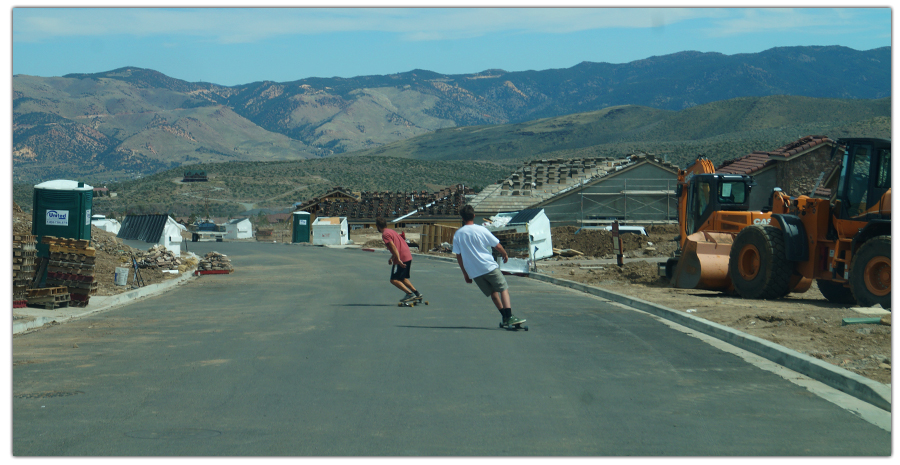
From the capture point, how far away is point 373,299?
17453 mm

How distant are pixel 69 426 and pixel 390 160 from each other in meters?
150

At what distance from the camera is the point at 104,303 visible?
641 inches

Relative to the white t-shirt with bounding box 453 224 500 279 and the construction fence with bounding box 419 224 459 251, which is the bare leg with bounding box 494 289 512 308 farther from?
the construction fence with bounding box 419 224 459 251

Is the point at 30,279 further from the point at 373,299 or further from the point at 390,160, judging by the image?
the point at 390,160

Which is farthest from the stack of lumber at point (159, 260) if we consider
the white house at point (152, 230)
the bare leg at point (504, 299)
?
the bare leg at point (504, 299)

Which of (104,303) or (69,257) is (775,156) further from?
(69,257)

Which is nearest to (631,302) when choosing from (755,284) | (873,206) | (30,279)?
(755,284)

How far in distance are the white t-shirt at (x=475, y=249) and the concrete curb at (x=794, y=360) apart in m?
3.30

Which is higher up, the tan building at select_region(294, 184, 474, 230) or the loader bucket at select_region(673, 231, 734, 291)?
the tan building at select_region(294, 184, 474, 230)

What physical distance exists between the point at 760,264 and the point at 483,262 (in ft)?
24.9

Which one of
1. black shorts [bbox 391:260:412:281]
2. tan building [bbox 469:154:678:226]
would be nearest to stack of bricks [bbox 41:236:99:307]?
black shorts [bbox 391:260:412:281]

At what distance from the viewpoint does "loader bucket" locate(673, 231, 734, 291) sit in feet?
61.8

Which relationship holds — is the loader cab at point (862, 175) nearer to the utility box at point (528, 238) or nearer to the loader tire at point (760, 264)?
the loader tire at point (760, 264)

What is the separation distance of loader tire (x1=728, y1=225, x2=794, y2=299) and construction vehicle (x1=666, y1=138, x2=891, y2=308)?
0.02 m
